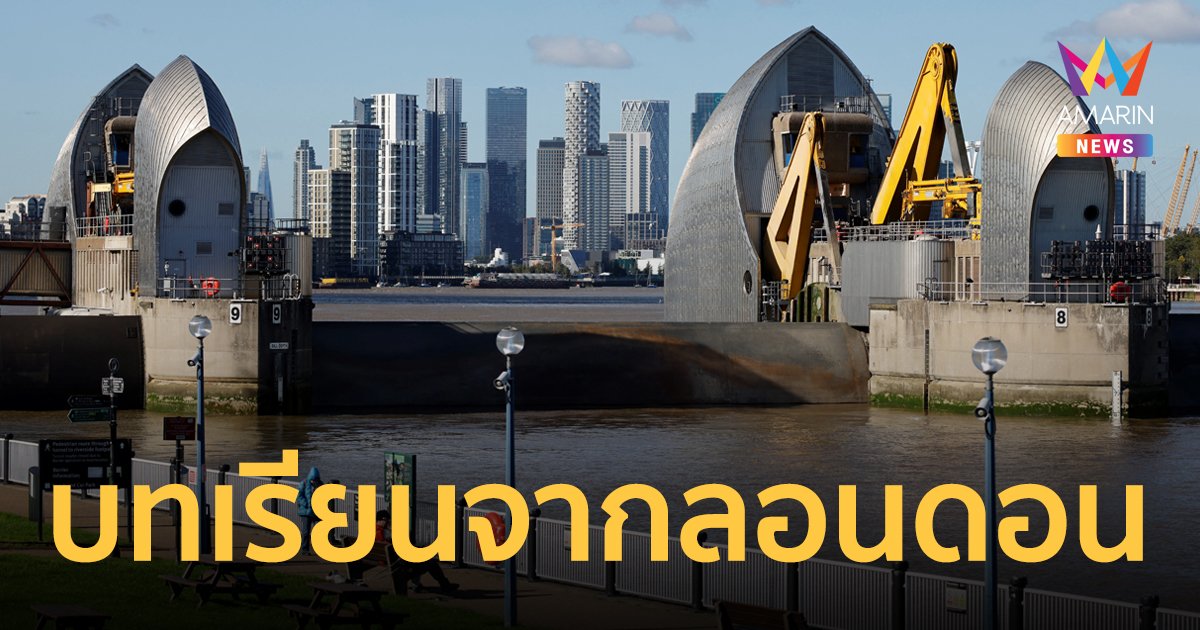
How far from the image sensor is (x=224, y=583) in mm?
25859

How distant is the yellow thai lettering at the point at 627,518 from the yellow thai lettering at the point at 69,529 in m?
7.67

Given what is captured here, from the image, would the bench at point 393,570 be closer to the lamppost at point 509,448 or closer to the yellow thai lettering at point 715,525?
the lamppost at point 509,448

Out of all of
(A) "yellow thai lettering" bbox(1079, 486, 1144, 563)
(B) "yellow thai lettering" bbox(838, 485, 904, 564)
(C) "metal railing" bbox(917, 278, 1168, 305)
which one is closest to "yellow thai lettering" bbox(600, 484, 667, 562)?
(B) "yellow thai lettering" bbox(838, 485, 904, 564)

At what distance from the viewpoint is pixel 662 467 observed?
151 feet

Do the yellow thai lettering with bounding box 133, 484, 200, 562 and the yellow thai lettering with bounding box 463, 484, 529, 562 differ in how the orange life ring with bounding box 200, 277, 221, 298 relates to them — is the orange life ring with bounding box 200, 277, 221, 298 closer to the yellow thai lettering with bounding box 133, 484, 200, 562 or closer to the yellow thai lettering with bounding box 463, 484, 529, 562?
the yellow thai lettering with bounding box 133, 484, 200, 562

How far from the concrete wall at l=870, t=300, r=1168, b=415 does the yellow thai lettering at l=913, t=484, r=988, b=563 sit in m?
16.7

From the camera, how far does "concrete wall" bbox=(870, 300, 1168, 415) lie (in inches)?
2295

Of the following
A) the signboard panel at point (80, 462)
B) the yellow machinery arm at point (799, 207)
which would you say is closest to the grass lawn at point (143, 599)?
the signboard panel at point (80, 462)

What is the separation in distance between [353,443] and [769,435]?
40.3 feet

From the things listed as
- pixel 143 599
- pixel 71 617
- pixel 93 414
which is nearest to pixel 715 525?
pixel 93 414

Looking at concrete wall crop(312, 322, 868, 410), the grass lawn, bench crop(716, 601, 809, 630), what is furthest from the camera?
concrete wall crop(312, 322, 868, 410)

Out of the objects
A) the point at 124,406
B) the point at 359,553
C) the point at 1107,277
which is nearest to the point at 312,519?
the point at 359,553

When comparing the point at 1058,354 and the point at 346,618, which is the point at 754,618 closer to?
the point at 346,618

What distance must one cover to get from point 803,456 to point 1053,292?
49.2ft
